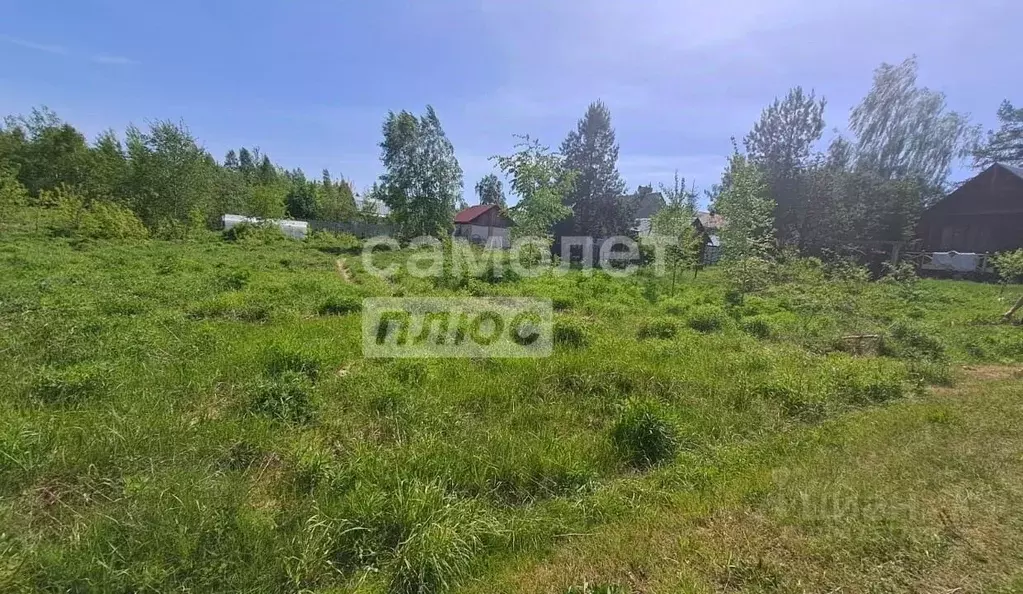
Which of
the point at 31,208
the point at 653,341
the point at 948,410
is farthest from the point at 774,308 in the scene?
the point at 31,208

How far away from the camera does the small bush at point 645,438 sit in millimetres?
3523

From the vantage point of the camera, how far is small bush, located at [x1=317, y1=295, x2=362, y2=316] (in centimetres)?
795

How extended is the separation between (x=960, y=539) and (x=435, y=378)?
4.17 metres

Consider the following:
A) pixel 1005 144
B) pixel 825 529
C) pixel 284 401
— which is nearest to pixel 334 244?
pixel 284 401

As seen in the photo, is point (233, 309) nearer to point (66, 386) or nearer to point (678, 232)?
point (66, 386)

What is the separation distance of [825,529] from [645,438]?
1324 millimetres

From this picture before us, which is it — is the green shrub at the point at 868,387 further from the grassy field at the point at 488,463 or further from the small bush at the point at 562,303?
the small bush at the point at 562,303

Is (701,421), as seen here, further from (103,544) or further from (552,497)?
(103,544)

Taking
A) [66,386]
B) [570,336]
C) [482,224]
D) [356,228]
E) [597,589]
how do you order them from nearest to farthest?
[597,589], [66,386], [570,336], [356,228], [482,224]

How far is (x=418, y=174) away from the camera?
2848 cm

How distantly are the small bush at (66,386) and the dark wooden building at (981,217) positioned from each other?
107 ft

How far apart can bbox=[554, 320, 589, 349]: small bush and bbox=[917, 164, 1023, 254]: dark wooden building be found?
2726 centimetres

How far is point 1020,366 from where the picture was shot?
6.41m

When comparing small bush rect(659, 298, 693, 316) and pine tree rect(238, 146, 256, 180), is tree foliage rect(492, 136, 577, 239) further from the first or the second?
pine tree rect(238, 146, 256, 180)
